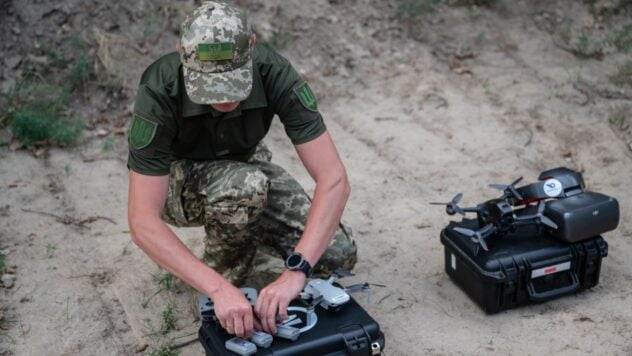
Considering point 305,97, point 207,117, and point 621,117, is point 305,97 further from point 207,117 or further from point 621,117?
point 621,117

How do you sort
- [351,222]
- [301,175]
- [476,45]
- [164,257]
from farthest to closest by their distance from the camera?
[476,45], [301,175], [351,222], [164,257]

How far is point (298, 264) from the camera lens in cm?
312

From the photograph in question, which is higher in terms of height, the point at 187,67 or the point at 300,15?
the point at 187,67

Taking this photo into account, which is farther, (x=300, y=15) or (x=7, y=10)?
(x=300, y=15)

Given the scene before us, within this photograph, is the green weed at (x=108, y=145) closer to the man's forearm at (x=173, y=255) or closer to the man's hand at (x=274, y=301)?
the man's forearm at (x=173, y=255)

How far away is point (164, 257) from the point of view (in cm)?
316

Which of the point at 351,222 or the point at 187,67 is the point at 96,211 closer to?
the point at 351,222

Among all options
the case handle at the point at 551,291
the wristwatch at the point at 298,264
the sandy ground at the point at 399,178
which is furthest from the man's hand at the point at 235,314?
the case handle at the point at 551,291

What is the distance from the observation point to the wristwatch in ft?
10.2

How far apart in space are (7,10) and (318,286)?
160 inches

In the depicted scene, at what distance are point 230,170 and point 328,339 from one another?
0.96 meters

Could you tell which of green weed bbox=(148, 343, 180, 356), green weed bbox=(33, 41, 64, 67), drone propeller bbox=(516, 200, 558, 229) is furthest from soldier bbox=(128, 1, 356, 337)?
green weed bbox=(33, 41, 64, 67)

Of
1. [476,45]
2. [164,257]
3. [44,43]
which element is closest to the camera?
[164,257]

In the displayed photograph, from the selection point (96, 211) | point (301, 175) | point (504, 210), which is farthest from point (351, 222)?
point (96, 211)
